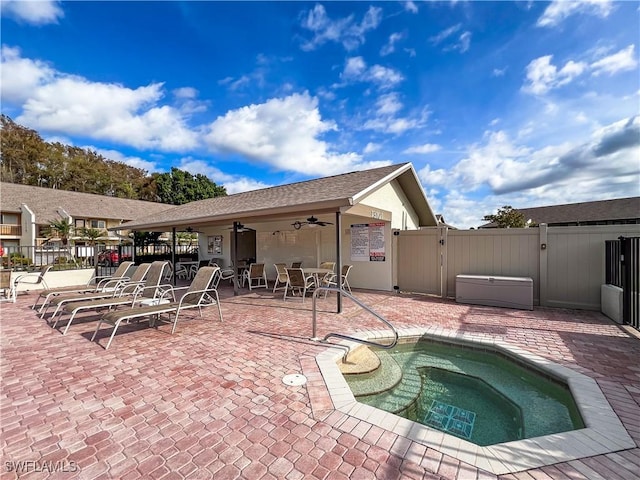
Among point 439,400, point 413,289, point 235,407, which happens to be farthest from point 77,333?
point 413,289

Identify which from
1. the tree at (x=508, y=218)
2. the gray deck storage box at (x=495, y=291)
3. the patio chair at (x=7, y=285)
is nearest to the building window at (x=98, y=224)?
the patio chair at (x=7, y=285)

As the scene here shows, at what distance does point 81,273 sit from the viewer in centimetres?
1147

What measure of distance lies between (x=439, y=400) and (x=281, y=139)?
17898 millimetres

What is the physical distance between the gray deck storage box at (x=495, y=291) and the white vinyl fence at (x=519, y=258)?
619 mm

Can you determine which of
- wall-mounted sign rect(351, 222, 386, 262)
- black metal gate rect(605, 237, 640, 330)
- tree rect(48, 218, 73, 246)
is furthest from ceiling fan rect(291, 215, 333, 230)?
tree rect(48, 218, 73, 246)

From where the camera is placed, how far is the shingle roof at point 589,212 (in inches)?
1025

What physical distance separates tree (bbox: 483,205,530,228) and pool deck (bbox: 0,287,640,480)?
22.5 meters

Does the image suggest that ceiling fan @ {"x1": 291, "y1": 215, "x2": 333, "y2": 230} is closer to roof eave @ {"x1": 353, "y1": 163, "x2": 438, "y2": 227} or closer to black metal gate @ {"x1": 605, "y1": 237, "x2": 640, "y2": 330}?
roof eave @ {"x1": 353, "y1": 163, "x2": 438, "y2": 227}

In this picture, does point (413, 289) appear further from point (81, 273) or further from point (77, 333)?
point (81, 273)

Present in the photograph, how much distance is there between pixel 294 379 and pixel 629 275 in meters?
6.75

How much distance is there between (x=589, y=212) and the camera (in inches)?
1155

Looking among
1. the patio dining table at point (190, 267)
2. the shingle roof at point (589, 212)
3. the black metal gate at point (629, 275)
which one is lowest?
the patio dining table at point (190, 267)

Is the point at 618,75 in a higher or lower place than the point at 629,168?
lower

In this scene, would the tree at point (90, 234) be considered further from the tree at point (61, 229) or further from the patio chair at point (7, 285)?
the patio chair at point (7, 285)
